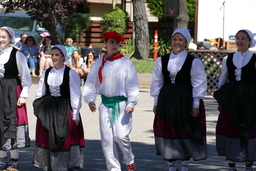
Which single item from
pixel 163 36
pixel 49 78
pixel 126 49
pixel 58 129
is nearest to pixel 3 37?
pixel 49 78

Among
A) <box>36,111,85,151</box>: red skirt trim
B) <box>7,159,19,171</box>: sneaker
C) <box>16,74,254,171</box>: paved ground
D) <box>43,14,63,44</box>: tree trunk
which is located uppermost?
<box>43,14,63,44</box>: tree trunk

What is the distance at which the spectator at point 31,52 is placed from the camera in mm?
19172

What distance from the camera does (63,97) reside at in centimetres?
735

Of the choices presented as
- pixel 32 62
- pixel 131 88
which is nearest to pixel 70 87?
pixel 131 88

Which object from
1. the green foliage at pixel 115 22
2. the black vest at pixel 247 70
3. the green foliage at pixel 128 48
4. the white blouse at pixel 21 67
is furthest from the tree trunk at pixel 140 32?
the black vest at pixel 247 70

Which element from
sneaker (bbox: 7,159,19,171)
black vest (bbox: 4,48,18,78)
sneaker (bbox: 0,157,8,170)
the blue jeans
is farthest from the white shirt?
the blue jeans

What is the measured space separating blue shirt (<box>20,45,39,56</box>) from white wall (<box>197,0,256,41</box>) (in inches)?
245

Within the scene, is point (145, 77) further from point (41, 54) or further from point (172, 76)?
point (172, 76)

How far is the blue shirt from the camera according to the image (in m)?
19.2

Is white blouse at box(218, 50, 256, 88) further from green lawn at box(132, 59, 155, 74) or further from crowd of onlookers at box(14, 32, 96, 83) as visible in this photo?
green lawn at box(132, 59, 155, 74)

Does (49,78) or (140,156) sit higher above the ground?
(49,78)

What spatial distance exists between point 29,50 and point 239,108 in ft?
41.5

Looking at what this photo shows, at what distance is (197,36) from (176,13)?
3.31 m

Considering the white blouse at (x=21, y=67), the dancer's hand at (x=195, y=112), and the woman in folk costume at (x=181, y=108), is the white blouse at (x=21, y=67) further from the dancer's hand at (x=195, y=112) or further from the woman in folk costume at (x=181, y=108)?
the dancer's hand at (x=195, y=112)
